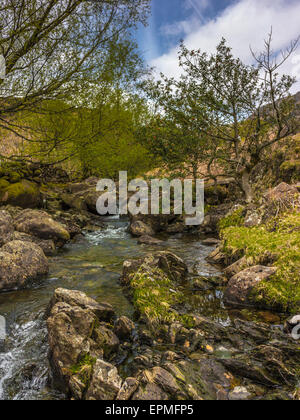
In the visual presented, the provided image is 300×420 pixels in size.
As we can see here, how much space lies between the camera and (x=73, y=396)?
10.3 feet

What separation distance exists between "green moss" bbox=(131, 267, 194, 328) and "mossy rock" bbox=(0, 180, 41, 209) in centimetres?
938

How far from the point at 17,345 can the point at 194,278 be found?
3912mm

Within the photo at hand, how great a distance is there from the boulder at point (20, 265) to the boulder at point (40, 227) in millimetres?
2555

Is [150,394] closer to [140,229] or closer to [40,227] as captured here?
[40,227]

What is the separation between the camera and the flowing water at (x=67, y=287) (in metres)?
3.59

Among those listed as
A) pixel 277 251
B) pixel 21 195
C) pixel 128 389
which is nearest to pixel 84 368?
pixel 128 389

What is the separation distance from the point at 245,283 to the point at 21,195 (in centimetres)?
1158

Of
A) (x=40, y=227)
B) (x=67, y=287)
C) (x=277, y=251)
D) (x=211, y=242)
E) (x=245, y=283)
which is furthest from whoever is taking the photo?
(x=211, y=242)

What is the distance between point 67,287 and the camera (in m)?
6.62

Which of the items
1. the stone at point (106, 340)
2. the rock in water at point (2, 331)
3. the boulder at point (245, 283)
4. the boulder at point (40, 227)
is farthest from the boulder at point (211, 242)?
the rock in water at point (2, 331)
